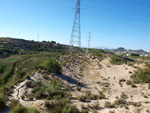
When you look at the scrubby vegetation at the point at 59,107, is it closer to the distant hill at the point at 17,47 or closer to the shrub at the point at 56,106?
the shrub at the point at 56,106

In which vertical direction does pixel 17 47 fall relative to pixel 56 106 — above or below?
above

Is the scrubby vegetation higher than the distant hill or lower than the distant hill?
lower

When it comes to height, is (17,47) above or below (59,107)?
above

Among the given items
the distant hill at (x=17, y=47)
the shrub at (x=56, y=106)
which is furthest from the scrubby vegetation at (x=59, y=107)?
the distant hill at (x=17, y=47)

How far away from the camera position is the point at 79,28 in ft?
95.7

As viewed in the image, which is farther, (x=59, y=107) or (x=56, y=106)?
(x=56, y=106)

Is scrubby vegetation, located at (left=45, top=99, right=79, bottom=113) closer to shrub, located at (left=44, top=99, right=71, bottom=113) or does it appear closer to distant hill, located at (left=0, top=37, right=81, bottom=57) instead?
shrub, located at (left=44, top=99, right=71, bottom=113)

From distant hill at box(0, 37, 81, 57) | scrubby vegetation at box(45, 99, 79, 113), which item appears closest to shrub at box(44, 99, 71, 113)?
scrubby vegetation at box(45, 99, 79, 113)

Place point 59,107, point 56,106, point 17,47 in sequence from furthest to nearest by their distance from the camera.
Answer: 1. point 17,47
2. point 56,106
3. point 59,107

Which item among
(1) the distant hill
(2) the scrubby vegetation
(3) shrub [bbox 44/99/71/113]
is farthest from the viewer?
(1) the distant hill

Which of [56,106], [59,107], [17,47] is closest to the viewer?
[59,107]

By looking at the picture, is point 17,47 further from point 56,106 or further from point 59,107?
point 59,107

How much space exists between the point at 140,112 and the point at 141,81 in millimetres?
12201

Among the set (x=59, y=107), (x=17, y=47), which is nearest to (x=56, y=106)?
(x=59, y=107)
